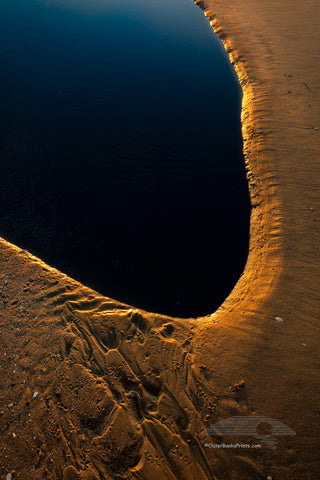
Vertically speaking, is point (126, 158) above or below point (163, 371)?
above

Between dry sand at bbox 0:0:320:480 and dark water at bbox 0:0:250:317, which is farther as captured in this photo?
dark water at bbox 0:0:250:317

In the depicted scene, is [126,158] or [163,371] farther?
[126,158]

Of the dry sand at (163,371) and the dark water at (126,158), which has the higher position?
the dark water at (126,158)

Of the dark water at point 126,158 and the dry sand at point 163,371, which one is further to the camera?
the dark water at point 126,158

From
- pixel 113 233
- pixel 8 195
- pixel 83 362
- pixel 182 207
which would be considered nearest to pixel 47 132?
pixel 8 195

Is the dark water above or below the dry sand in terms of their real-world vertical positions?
above
